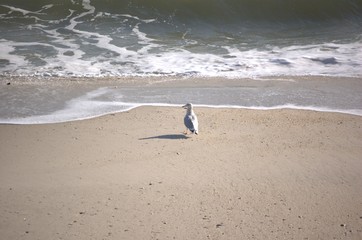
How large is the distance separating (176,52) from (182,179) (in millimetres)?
7402

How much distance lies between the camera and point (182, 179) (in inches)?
200

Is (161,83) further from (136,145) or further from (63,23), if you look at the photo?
(63,23)

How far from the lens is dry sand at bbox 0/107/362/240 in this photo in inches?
166

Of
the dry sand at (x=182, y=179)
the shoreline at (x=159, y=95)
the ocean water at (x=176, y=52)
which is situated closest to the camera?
the dry sand at (x=182, y=179)

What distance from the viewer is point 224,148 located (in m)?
5.96

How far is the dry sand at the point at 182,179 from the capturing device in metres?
4.21

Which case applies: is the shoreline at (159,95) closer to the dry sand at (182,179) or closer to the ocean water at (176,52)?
the ocean water at (176,52)

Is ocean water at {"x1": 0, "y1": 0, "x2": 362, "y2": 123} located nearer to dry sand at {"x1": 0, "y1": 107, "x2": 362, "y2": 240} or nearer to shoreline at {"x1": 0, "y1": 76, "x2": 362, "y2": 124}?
shoreline at {"x1": 0, "y1": 76, "x2": 362, "y2": 124}

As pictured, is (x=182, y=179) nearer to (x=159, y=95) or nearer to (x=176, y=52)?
(x=159, y=95)

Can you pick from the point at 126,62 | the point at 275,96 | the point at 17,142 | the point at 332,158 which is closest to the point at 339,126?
the point at 332,158

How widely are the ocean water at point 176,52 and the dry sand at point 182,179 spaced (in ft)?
3.60

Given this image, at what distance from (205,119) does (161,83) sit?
7.74 feet

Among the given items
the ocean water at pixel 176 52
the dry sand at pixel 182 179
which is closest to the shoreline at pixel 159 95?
the ocean water at pixel 176 52

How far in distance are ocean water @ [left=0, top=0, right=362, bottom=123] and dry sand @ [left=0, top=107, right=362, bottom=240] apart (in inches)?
43.2
